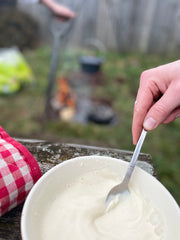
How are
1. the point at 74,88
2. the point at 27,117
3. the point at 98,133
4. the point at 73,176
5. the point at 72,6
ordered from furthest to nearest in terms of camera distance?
1. the point at 72,6
2. the point at 74,88
3. the point at 27,117
4. the point at 98,133
5. the point at 73,176

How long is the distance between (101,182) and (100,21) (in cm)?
461

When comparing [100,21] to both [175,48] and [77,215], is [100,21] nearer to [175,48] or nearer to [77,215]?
[175,48]

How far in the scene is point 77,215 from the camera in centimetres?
72

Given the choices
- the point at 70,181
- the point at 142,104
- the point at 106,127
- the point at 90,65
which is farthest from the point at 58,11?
the point at 70,181

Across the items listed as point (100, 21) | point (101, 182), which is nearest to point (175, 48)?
point (100, 21)

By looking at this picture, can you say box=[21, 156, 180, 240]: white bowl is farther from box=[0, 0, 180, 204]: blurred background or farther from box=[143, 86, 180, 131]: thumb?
box=[0, 0, 180, 204]: blurred background

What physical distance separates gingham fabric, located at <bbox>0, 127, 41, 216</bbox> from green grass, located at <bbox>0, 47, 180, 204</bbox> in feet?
4.70

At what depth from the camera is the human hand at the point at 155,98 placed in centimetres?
81

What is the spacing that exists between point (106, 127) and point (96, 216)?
220cm

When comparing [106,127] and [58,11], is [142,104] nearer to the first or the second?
[58,11]

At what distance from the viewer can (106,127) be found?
9.59 ft

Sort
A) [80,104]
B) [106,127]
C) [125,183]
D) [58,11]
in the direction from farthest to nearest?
[80,104]
[106,127]
[58,11]
[125,183]

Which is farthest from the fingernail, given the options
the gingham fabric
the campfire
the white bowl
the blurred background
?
the campfire

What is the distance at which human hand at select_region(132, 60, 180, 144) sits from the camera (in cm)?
81
